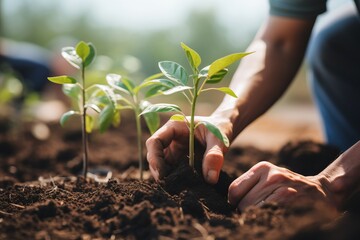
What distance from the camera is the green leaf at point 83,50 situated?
173cm

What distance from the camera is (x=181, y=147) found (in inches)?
68.1

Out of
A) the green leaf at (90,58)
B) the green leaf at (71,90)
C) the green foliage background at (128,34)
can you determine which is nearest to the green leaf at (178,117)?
the green leaf at (90,58)

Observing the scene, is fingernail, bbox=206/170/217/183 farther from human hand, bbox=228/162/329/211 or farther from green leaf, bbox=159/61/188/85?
green leaf, bbox=159/61/188/85

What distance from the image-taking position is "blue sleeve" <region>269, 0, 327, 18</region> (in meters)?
2.20

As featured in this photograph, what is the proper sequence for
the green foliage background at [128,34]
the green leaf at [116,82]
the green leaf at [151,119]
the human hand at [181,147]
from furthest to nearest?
the green foliage background at [128,34] < the green leaf at [151,119] < the green leaf at [116,82] < the human hand at [181,147]

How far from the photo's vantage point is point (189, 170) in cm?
150

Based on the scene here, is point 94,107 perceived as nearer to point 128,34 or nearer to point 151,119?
point 151,119

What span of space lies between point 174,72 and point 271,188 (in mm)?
525

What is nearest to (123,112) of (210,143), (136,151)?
(136,151)

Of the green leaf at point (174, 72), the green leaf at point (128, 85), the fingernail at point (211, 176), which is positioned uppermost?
the green leaf at point (174, 72)

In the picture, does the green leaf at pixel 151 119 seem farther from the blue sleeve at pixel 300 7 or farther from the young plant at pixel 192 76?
the blue sleeve at pixel 300 7

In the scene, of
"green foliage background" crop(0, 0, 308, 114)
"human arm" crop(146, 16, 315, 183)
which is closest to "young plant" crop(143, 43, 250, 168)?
"human arm" crop(146, 16, 315, 183)

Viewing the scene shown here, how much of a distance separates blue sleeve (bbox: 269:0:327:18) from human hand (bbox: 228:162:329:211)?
1.12 metres

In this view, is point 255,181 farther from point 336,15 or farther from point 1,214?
point 336,15
